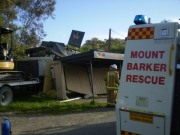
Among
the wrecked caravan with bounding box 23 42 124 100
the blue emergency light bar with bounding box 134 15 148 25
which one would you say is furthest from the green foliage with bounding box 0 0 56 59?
the blue emergency light bar with bounding box 134 15 148 25

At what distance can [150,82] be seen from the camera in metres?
5.43

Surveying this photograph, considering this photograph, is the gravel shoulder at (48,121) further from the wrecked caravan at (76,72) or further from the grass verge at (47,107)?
the wrecked caravan at (76,72)

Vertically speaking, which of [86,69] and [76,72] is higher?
[86,69]

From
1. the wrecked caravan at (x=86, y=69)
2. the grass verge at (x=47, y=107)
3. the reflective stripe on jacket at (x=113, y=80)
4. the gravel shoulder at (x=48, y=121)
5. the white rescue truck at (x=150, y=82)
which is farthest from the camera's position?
the wrecked caravan at (x=86, y=69)

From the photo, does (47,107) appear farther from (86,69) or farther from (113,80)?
(86,69)

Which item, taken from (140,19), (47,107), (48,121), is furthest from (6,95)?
(140,19)

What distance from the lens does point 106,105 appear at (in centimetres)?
1474

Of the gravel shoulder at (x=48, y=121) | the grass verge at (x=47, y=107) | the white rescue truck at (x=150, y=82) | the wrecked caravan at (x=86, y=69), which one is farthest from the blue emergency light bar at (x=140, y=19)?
the wrecked caravan at (x=86, y=69)

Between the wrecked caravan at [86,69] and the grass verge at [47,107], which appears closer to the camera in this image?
the grass verge at [47,107]

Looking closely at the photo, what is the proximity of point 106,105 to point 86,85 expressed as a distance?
14.8 ft

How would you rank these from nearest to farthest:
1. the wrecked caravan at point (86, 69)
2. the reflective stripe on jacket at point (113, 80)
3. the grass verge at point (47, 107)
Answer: the grass verge at point (47, 107) → the reflective stripe on jacket at point (113, 80) → the wrecked caravan at point (86, 69)

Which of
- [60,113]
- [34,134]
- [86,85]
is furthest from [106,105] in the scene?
[34,134]

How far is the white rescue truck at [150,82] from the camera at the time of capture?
5207 mm

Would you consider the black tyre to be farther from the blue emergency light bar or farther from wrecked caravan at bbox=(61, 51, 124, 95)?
the blue emergency light bar
